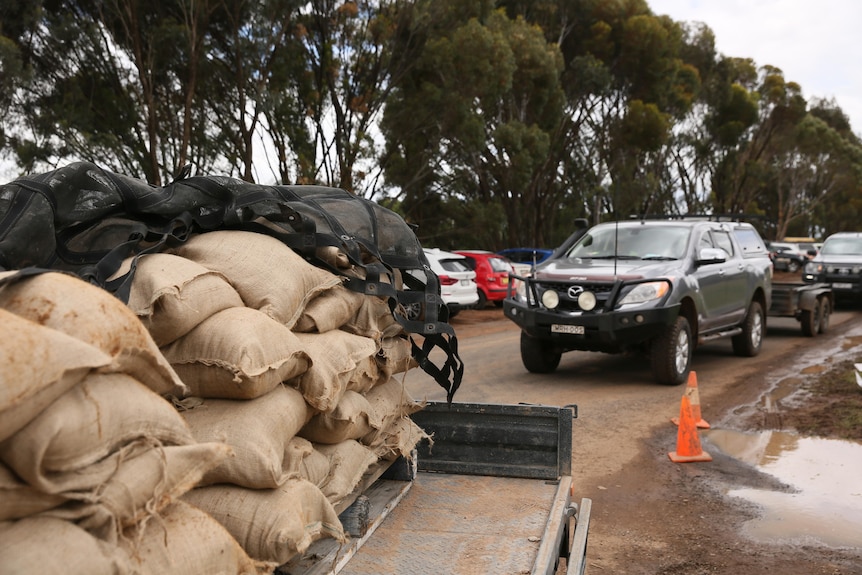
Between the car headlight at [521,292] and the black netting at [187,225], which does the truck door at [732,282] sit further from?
the black netting at [187,225]

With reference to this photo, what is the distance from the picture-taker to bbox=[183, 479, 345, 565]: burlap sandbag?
2.16 metres

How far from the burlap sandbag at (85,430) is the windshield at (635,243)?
9292 mm

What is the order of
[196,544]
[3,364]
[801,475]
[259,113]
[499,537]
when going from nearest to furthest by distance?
[3,364] < [196,544] < [499,537] < [801,475] < [259,113]

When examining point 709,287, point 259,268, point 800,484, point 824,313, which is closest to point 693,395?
point 800,484

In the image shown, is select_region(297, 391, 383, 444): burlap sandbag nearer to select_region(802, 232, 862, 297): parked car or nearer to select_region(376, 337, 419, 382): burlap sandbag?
select_region(376, 337, 419, 382): burlap sandbag

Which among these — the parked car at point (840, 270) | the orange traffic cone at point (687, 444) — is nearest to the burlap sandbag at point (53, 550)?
the orange traffic cone at point (687, 444)

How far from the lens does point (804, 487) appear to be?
628 centimetres

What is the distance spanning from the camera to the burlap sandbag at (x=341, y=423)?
9.48ft

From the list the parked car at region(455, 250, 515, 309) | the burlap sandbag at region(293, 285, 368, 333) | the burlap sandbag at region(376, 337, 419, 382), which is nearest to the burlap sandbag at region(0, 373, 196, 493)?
the burlap sandbag at region(293, 285, 368, 333)

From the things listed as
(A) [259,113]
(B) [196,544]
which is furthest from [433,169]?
(B) [196,544]

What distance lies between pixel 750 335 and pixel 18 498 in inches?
476

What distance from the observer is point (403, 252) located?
3.55 metres

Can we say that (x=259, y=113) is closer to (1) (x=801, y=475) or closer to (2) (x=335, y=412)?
(1) (x=801, y=475)

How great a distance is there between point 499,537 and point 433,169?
25362 mm
